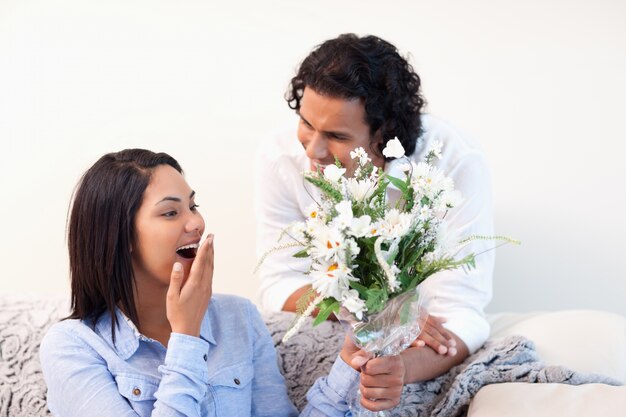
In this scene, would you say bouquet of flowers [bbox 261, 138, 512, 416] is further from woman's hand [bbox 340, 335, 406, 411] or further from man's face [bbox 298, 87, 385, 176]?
man's face [bbox 298, 87, 385, 176]

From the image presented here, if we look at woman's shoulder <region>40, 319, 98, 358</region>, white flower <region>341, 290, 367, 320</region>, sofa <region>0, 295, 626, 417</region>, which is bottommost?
sofa <region>0, 295, 626, 417</region>

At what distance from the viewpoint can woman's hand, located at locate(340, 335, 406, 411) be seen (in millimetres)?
1867

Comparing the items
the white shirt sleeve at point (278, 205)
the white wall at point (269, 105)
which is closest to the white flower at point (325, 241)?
the white shirt sleeve at point (278, 205)

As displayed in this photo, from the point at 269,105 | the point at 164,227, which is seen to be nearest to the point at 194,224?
the point at 164,227

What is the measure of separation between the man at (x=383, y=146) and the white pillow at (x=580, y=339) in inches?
6.2

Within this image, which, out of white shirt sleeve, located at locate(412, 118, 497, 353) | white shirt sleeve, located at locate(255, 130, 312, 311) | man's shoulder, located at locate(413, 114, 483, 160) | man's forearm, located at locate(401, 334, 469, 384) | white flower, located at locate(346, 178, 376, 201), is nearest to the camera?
white flower, located at locate(346, 178, 376, 201)

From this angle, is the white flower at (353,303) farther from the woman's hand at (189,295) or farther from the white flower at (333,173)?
the woman's hand at (189,295)

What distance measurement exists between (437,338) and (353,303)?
0.72 m

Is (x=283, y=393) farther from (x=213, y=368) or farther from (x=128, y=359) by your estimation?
(x=128, y=359)

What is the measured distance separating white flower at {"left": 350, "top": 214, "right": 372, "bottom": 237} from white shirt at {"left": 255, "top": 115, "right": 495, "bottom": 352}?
63 cm

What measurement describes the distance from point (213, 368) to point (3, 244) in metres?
1.76

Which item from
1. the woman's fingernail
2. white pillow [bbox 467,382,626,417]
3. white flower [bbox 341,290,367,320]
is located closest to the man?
white pillow [bbox 467,382,626,417]

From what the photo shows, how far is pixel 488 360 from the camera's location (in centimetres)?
223

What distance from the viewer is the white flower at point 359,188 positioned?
1698mm
